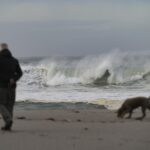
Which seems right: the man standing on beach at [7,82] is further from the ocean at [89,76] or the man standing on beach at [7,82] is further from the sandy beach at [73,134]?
the ocean at [89,76]

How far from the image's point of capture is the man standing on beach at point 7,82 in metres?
11.3

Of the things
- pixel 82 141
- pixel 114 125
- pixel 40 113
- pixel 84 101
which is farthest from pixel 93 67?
pixel 82 141

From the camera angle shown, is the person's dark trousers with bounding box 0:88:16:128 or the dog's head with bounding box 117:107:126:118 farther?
the dog's head with bounding box 117:107:126:118

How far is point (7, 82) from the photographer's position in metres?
11.3

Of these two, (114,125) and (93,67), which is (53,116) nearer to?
(114,125)

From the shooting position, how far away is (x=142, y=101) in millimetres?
15391

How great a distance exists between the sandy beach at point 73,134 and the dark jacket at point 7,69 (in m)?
0.94

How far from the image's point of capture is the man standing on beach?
11289 millimetres

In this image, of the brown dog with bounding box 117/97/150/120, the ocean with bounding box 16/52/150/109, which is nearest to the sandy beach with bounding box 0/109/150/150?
the brown dog with bounding box 117/97/150/120

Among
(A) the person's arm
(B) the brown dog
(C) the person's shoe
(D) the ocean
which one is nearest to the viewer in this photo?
(C) the person's shoe

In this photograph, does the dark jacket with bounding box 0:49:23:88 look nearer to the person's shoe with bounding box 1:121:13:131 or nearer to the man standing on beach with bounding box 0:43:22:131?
the man standing on beach with bounding box 0:43:22:131

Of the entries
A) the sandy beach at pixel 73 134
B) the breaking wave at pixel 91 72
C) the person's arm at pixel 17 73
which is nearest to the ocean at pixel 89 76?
the breaking wave at pixel 91 72

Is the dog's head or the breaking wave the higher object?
the dog's head

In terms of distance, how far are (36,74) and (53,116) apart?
26.0 meters
